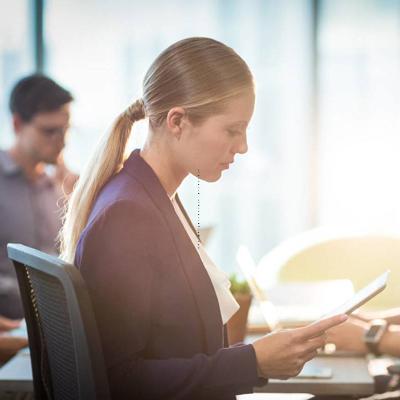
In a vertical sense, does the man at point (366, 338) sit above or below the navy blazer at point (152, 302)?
below

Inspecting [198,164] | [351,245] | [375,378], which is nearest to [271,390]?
[375,378]

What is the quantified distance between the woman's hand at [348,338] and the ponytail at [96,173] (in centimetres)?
79

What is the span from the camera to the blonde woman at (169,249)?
141 cm

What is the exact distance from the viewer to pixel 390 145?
4.93 metres

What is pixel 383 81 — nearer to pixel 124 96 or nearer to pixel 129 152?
pixel 124 96

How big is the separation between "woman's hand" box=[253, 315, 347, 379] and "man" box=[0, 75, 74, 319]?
73.2 inches

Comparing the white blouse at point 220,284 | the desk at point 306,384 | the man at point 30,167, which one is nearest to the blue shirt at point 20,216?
the man at point 30,167

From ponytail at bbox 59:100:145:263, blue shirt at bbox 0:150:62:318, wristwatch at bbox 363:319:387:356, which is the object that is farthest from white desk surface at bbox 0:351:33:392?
blue shirt at bbox 0:150:62:318

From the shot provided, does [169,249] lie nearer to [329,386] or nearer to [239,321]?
[329,386]

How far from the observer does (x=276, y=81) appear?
497 centimetres

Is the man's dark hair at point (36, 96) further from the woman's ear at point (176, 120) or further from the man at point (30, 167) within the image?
the woman's ear at point (176, 120)

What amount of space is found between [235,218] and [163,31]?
4.11ft

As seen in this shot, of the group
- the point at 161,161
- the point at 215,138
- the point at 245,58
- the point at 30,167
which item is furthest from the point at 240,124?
the point at 245,58

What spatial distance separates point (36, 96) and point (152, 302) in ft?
6.37
